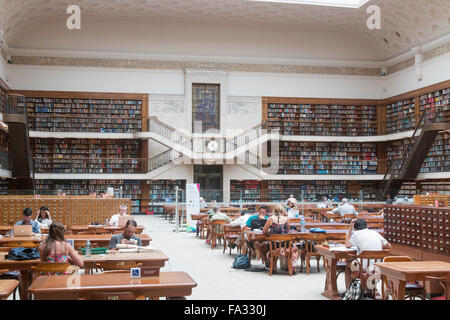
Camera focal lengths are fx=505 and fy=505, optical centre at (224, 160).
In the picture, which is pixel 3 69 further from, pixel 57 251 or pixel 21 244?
pixel 57 251

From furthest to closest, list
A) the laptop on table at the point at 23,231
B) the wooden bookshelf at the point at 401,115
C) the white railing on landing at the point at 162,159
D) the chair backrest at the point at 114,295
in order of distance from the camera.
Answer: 1. the white railing on landing at the point at 162,159
2. the wooden bookshelf at the point at 401,115
3. the laptop on table at the point at 23,231
4. the chair backrest at the point at 114,295

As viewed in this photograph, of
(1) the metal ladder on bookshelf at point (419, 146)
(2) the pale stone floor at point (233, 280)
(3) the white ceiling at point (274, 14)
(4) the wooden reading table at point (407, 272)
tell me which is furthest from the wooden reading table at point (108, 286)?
(3) the white ceiling at point (274, 14)

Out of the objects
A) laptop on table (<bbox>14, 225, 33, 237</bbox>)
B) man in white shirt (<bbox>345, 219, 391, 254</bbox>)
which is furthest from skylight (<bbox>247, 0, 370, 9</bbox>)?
man in white shirt (<bbox>345, 219, 391, 254</bbox>)

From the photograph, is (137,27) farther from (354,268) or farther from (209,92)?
(354,268)

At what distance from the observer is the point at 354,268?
17.3 feet

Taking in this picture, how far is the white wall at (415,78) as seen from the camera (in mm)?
18578

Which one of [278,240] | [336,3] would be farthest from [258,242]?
[336,3]

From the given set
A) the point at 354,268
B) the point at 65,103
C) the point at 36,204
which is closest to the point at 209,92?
the point at 65,103

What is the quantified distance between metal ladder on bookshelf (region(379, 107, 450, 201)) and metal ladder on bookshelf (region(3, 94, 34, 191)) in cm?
1265

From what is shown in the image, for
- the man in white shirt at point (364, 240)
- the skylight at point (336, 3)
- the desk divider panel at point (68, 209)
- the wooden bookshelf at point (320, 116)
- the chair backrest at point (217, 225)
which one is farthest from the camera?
the wooden bookshelf at point (320, 116)

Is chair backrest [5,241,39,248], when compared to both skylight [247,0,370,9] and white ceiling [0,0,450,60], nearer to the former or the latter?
white ceiling [0,0,450,60]

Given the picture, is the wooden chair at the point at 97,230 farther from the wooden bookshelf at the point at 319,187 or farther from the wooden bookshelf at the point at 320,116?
the wooden bookshelf at the point at 320,116

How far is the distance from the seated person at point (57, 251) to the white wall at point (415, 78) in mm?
17019
